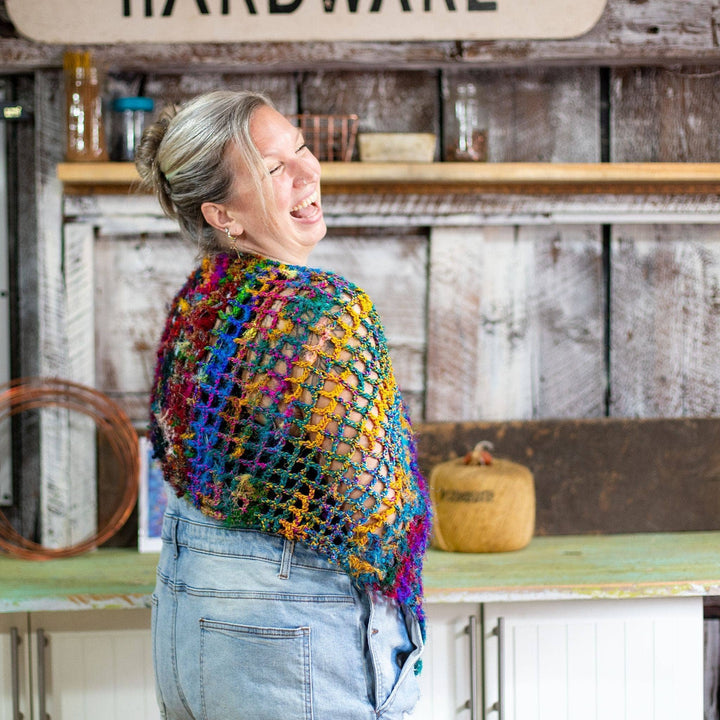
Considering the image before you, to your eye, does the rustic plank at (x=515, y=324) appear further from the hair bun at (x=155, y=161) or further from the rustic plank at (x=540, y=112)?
the hair bun at (x=155, y=161)

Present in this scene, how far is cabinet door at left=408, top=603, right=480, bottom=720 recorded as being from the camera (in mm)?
1974

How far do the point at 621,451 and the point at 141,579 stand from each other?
123cm

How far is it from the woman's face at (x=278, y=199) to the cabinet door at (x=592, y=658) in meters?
0.93

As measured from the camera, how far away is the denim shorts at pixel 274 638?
126 centimetres

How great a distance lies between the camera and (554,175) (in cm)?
225

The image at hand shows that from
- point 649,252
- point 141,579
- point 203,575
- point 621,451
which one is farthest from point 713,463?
point 203,575

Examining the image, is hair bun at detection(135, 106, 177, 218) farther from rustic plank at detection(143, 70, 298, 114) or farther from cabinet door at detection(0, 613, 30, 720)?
cabinet door at detection(0, 613, 30, 720)

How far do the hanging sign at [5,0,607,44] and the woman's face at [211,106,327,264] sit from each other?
0.89 metres

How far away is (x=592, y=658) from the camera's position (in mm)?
1986

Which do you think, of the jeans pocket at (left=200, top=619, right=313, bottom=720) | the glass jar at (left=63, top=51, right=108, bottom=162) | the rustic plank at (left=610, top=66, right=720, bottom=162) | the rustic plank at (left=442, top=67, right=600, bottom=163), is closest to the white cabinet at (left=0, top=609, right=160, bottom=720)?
the jeans pocket at (left=200, top=619, right=313, bottom=720)

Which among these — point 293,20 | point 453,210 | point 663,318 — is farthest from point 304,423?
point 663,318

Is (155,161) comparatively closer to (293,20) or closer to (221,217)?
(221,217)

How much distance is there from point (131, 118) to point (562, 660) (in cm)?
157

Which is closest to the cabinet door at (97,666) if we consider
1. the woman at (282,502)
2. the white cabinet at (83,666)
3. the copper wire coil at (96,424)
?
the white cabinet at (83,666)
